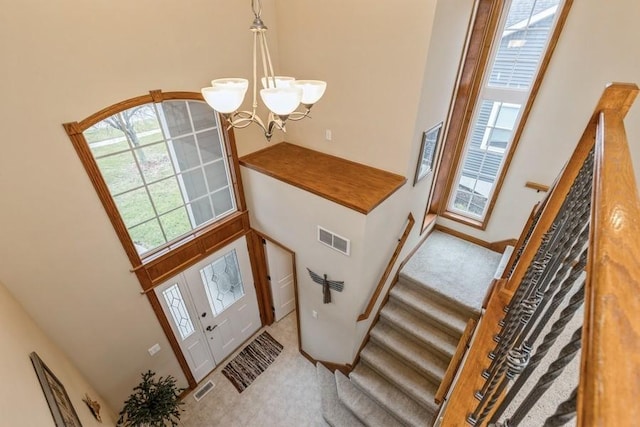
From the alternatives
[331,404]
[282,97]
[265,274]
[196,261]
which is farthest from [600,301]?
[265,274]

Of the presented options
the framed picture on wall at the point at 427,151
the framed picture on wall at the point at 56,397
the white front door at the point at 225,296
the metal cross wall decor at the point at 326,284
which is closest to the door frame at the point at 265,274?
the white front door at the point at 225,296

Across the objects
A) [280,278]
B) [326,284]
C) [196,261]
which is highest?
[196,261]

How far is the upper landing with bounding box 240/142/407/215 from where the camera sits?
10.1ft

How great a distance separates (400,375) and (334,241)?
6.96 feet

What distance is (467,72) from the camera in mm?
3949

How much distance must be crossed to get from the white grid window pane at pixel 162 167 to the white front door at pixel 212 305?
618 mm

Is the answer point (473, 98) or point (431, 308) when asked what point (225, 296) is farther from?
point (473, 98)

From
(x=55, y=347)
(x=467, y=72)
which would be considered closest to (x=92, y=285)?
(x=55, y=347)

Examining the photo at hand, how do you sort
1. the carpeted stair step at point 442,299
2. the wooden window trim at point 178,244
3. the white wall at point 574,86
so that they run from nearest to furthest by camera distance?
the wooden window trim at point 178,244 < the white wall at point 574,86 < the carpeted stair step at point 442,299

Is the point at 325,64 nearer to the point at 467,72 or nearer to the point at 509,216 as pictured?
the point at 467,72

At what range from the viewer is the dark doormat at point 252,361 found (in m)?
4.61

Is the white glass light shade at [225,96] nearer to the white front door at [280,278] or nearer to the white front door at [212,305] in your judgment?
the white front door at [212,305]

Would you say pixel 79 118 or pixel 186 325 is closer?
pixel 79 118

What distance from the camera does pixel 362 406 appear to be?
400 cm
